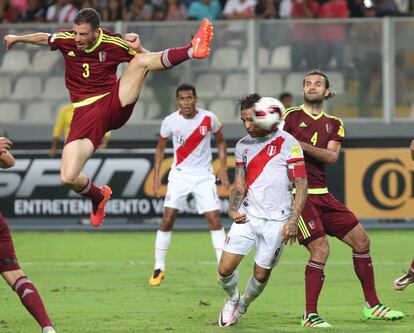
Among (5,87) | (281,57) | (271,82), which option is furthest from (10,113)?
(281,57)

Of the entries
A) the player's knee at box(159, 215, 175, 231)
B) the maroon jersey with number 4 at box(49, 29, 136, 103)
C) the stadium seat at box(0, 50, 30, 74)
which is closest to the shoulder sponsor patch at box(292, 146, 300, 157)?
the maroon jersey with number 4 at box(49, 29, 136, 103)

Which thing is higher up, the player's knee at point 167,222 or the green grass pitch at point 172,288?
the player's knee at point 167,222

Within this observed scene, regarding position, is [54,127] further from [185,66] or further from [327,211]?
[327,211]

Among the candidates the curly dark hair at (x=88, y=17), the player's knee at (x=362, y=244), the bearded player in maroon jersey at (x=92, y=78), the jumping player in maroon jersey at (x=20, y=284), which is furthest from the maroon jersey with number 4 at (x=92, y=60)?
the player's knee at (x=362, y=244)

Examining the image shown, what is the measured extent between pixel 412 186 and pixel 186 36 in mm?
5137

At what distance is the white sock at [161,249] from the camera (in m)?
15.2

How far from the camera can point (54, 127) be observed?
2362cm

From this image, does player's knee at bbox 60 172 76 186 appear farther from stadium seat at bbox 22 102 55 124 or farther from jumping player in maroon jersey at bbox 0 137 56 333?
stadium seat at bbox 22 102 55 124

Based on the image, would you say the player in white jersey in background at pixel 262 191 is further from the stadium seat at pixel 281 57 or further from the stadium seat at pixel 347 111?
the stadium seat at pixel 281 57

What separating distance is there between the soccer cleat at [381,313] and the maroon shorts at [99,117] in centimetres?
303

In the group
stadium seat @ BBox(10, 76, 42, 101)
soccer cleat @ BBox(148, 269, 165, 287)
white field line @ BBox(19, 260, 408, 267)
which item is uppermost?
stadium seat @ BBox(10, 76, 42, 101)

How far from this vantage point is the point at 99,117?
40.1 ft

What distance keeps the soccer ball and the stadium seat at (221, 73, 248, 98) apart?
1280cm

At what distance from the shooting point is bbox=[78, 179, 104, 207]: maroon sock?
1259 centimetres
